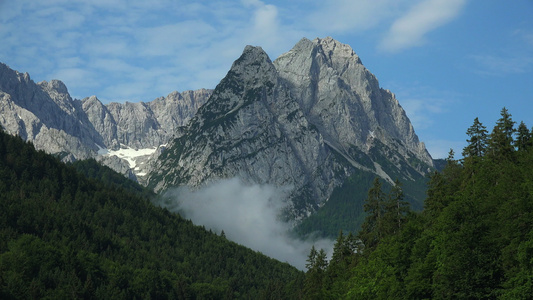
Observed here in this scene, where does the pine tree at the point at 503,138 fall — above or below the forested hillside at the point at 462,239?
above

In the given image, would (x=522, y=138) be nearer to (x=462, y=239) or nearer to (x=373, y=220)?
(x=373, y=220)

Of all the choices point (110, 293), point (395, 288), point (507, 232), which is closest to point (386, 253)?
point (395, 288)

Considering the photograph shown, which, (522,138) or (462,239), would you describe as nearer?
(462,239)

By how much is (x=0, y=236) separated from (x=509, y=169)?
158032 mm

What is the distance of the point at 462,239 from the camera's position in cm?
7444

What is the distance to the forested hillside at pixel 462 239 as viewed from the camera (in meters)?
70.9

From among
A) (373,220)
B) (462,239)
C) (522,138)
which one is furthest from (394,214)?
(462,239)

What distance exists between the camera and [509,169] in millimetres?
90562

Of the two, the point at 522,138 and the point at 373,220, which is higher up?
the point at 522,138

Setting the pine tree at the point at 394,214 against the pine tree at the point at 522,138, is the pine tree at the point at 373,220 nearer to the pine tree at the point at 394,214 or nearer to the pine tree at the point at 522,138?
the pine tree at the point at 394,214

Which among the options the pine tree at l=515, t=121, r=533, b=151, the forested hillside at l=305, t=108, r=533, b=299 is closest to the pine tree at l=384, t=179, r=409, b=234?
the forested hillside at l=305, t=108, r=533, b=299

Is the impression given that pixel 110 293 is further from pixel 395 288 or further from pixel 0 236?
pixel 395 288

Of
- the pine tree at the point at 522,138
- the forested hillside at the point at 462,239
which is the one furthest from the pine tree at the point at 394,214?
the pine tree at the point at 522,138

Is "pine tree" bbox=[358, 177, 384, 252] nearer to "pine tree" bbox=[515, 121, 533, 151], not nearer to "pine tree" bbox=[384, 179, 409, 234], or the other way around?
"pine tree" bbox=[384, 179, 409, 234]
